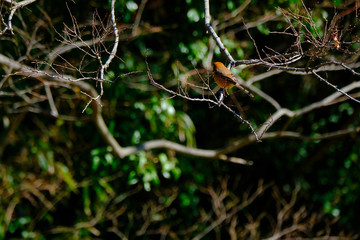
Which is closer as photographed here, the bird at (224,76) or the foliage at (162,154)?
the bird at (224,76)

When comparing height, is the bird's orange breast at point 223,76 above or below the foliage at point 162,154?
above

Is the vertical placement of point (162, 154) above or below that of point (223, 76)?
below

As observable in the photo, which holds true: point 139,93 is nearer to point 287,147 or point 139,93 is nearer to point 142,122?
point 142,122

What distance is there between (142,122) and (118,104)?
31 cm

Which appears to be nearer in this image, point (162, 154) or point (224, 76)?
point (224, 76)

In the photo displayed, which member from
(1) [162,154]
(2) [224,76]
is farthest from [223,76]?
(1) [162,154]

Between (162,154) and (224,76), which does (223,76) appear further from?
(162,154)

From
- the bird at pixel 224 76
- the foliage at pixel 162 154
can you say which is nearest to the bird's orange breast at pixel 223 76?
the bird at pixel 224 76

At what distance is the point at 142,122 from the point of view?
4.27 m

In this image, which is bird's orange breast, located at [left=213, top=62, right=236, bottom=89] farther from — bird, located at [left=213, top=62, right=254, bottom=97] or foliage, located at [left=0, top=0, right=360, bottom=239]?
foliage, located at [left=0, top=0, right=360, bottom=239]

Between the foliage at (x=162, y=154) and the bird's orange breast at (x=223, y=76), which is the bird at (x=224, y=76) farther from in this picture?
the foliage at (x=162, y=154)

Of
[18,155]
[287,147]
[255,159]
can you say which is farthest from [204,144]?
[18,155]

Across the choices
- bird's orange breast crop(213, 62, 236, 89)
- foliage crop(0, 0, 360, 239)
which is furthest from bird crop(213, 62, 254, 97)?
foliage crop(0, 0, 360, 239)

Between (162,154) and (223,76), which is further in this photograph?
(162,154)
